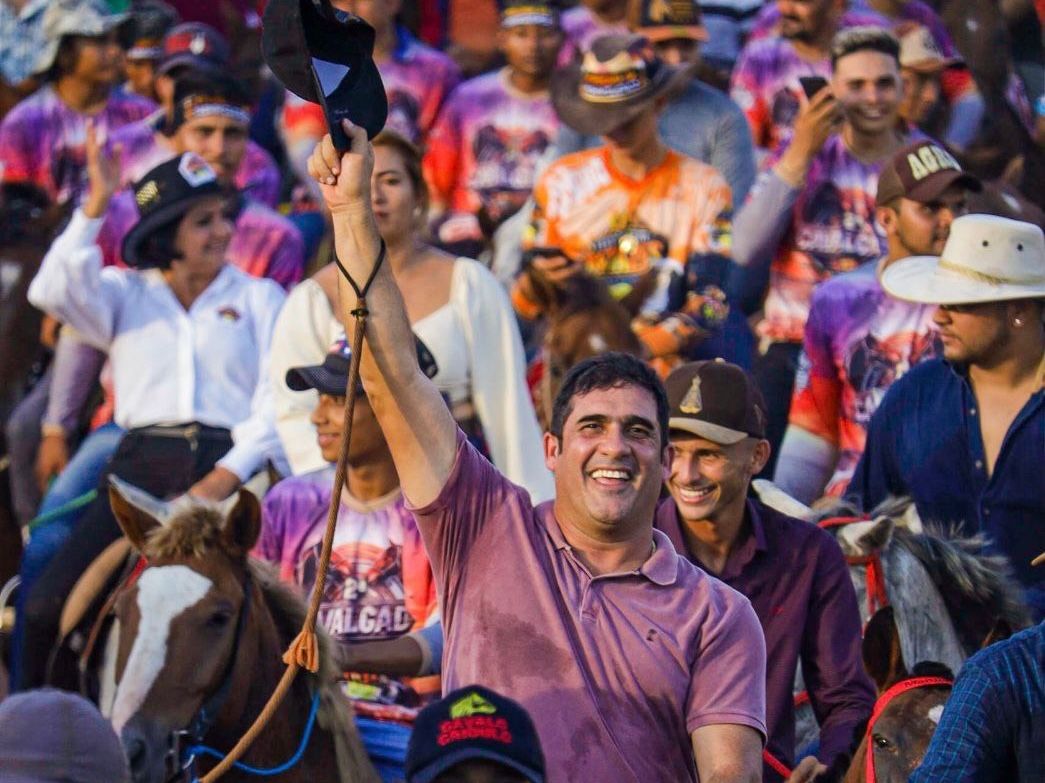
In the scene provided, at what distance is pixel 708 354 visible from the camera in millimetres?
9047

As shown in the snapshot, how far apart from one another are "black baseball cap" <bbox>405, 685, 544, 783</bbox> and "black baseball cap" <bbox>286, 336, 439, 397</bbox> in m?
3.17

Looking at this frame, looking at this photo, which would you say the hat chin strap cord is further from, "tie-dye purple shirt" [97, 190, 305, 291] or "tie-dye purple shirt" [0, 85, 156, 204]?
"tie-dye purple shirt" [0, 85, 156, 204]

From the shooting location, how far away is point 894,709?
5.52 meters

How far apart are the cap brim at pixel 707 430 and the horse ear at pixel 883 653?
84cm

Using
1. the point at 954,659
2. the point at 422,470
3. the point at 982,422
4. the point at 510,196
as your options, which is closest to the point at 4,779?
the point at 422,470

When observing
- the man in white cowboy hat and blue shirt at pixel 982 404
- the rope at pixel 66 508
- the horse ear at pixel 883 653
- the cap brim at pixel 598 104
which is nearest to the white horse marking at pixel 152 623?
the horse ear at pixel 883 653

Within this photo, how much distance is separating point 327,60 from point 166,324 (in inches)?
181

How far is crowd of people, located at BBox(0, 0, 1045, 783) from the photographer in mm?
4836

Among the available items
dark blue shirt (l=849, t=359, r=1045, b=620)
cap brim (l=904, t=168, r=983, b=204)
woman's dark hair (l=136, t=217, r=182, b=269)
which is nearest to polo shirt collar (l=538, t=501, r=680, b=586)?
dark blue shirt (l=849, t=359, r=1045, b=620)

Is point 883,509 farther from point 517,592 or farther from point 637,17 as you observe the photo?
point 637,17

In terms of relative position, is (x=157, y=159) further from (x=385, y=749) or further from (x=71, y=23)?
(x=385, y=749)

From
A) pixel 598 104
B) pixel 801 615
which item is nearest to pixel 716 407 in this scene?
pixel 801 615

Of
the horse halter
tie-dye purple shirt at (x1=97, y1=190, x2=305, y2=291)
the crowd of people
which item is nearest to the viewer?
the crowd of people

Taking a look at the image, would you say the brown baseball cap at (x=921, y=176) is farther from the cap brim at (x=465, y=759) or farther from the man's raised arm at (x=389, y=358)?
the cap brim at (x=465, y=759)
